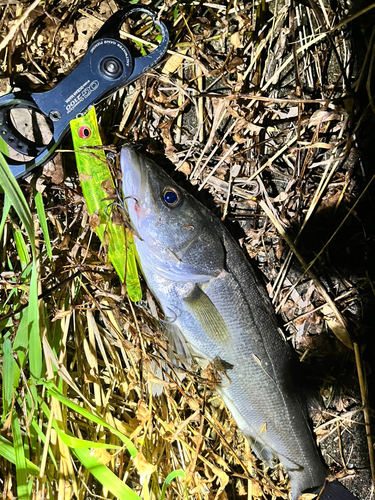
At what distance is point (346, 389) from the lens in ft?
9.89

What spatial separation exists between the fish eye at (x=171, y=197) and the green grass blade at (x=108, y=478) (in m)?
1.61

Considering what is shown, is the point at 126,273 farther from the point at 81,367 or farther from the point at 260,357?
the point at 260,357

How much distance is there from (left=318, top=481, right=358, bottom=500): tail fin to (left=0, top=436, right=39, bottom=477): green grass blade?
1.93 m

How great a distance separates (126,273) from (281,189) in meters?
1.31

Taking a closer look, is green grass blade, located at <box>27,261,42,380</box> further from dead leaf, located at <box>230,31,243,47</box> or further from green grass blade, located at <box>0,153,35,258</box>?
dead leaf, located at <box>230,31,243,47</box>

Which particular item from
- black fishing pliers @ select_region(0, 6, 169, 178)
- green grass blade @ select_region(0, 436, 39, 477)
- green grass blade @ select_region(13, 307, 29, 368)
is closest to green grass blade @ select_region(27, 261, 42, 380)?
green grass blade @ select_region(13, 307, 29, 368)

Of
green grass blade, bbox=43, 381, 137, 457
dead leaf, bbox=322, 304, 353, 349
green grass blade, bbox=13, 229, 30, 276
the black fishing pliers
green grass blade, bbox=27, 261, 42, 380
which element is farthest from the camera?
dead leaf, bbox=322, 304, 353, 349

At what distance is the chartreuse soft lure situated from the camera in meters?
2.58

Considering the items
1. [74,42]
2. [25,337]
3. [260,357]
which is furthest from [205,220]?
[74,42]

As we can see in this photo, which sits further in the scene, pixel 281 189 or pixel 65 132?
pixel 281 189

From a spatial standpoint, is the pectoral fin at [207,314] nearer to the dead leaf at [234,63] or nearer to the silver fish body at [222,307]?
the silver fish body at [222,307]

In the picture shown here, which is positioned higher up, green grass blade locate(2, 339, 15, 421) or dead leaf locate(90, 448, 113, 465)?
green grass blade locate(2, 339, 15, 421)

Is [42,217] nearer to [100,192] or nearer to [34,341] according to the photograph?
[100,192]

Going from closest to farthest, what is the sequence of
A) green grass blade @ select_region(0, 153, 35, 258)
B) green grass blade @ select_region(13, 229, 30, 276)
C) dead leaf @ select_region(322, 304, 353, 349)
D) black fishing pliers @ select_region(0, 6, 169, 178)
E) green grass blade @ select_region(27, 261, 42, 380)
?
green grass blade @ select_region(0, 153, 35, 258), green grass blade @ select_region(27, 261, 42, 380), black fishing pliers @ select_region(0, 6, 169, 178), green grass blade @ select_region(13, 229, 30, 276), dead leaf @ select_region(322, 304, 353, 349)
